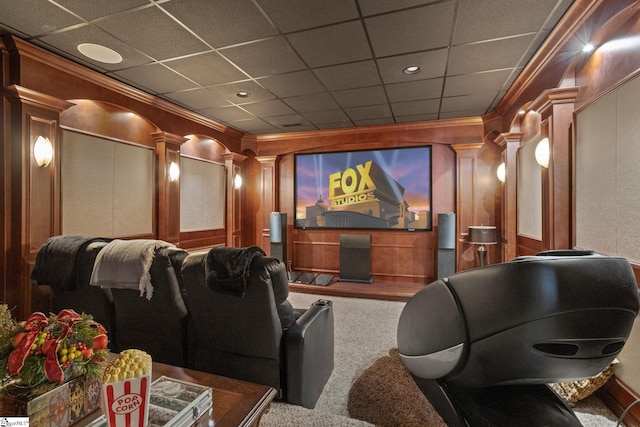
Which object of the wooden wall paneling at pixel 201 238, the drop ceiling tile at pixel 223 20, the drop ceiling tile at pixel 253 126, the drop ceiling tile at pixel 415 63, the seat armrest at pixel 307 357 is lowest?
the seat armrest at pixel 307 357

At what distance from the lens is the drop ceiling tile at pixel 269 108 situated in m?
4.37

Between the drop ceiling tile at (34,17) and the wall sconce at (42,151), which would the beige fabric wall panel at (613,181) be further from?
the wall sconce at (42,151)

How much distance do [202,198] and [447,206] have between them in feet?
14.3

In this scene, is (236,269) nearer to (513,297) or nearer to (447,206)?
(513,297)

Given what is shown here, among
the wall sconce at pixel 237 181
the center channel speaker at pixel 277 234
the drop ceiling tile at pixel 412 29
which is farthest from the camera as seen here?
the wall sconce at pixel 237 181

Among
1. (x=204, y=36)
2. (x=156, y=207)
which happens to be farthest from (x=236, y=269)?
(x=156, y=207)

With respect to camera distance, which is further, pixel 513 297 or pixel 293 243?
pixel 293 243

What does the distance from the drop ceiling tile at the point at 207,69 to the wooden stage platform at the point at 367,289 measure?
11.0 ft

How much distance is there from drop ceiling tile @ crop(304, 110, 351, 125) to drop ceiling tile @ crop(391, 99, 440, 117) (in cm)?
82

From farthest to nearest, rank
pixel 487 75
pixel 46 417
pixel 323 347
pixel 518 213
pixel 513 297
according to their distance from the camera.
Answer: pixel 518 213 < pixel 487 75 < pixel 323 347 < pixel 46 417 < pixel 513 297

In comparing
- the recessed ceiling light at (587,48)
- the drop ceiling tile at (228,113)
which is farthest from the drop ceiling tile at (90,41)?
the recessed ceiling light at (587,48)

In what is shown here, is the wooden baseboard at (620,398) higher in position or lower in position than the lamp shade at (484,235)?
lower

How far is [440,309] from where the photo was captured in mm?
913

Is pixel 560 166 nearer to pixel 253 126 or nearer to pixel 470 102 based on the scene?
pixel 470 102
